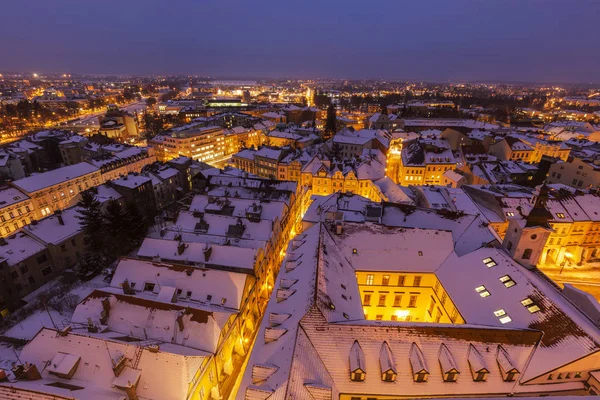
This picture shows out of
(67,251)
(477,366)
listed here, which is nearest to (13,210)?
(67,251)

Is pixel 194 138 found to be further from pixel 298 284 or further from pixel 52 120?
pixel 52 120

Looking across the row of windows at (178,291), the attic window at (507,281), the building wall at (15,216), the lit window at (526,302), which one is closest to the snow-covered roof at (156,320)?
the row of windows at (178,291)

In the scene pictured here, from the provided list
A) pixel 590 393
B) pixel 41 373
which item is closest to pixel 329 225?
pixel 590 393

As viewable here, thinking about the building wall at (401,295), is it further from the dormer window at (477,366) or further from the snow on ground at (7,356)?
the snow on ground at (7,356)

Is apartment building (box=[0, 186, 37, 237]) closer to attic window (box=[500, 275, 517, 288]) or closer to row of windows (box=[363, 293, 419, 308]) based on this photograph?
row of windows (box=[363, 293, 419, 308])

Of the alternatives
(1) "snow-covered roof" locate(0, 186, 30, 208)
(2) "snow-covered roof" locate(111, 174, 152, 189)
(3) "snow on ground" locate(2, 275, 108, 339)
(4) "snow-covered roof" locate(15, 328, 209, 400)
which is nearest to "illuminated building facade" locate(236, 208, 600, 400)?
(4) "snow-covered roof" locate(15, 328, 209, 400)

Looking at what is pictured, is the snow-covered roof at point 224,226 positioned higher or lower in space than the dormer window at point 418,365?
lower

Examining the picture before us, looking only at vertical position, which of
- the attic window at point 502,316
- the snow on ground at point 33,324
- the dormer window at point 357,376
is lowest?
the snow on ground at point 33,324
